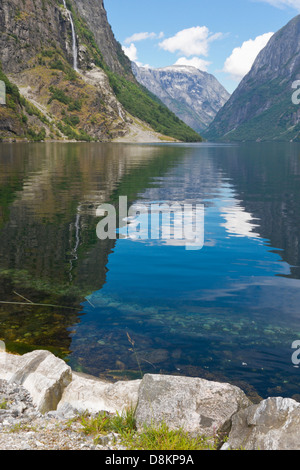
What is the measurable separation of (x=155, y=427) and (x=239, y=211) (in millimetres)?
30388

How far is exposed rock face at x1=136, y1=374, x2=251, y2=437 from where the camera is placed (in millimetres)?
7656

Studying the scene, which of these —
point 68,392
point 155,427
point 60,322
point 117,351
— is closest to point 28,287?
point 60,322

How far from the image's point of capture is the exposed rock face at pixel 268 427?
662cm

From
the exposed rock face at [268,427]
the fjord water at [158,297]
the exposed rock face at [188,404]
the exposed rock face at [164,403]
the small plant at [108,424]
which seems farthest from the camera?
the fjord water at [158,297]

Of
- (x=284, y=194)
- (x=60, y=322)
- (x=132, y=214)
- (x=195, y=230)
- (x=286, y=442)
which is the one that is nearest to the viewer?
(x=286, y=442)

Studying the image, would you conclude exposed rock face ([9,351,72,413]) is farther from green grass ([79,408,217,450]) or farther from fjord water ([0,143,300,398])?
fjord water ([0,143,300,398])

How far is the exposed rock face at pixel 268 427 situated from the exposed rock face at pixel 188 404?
Result: 357 mm

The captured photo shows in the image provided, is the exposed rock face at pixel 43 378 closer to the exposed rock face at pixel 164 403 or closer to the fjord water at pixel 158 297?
the exposed rock face at pixel 164 403

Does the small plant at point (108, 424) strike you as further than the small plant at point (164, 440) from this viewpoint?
Yes

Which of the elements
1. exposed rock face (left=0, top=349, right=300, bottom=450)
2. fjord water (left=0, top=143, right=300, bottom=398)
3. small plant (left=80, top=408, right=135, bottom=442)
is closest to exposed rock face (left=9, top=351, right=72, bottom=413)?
exposed rock face (left=0, top=349, right=300, bottom=450)

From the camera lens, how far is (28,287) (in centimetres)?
1719

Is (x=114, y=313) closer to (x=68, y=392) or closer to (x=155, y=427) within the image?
(x=68, y=392)

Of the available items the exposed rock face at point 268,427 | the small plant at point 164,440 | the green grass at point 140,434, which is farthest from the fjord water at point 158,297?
the small plant at point 164,440

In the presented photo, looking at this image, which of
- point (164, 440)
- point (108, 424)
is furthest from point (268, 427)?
point (108, 424)
